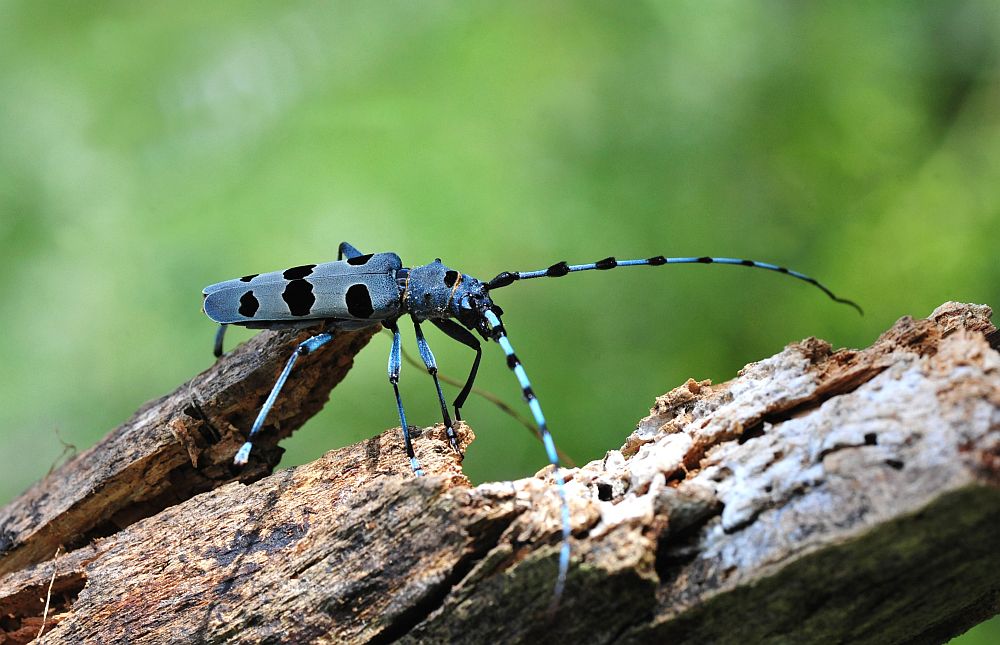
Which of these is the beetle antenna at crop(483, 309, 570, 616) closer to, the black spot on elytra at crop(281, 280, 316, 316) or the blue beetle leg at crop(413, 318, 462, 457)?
the blue beetle leg at crop(413, 318, 462, 457)

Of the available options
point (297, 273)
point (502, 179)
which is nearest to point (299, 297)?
point (297, 273)

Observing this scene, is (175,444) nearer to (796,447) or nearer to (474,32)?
(796,447)

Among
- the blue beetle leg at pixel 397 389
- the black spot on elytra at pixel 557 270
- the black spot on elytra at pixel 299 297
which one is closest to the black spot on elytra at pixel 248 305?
the black spot on elytra at pixel 299 297

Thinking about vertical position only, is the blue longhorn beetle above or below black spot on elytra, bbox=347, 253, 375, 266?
below

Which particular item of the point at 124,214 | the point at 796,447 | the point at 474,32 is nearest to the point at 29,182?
the point at 124,214

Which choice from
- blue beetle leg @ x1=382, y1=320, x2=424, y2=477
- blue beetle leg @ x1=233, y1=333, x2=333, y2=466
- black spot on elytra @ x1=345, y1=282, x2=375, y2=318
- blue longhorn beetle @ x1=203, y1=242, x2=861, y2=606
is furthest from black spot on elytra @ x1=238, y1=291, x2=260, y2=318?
blue beetle leg @ x1=382, y1=320, x2=424, y2=477

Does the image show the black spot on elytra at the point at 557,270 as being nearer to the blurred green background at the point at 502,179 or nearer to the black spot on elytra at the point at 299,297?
the black spot on elytra at the point at 299,297

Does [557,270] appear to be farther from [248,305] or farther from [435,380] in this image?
[248,305]

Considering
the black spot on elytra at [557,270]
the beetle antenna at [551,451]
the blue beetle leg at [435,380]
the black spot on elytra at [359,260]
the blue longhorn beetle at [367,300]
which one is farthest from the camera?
the black spot on elytra at [359,260]
